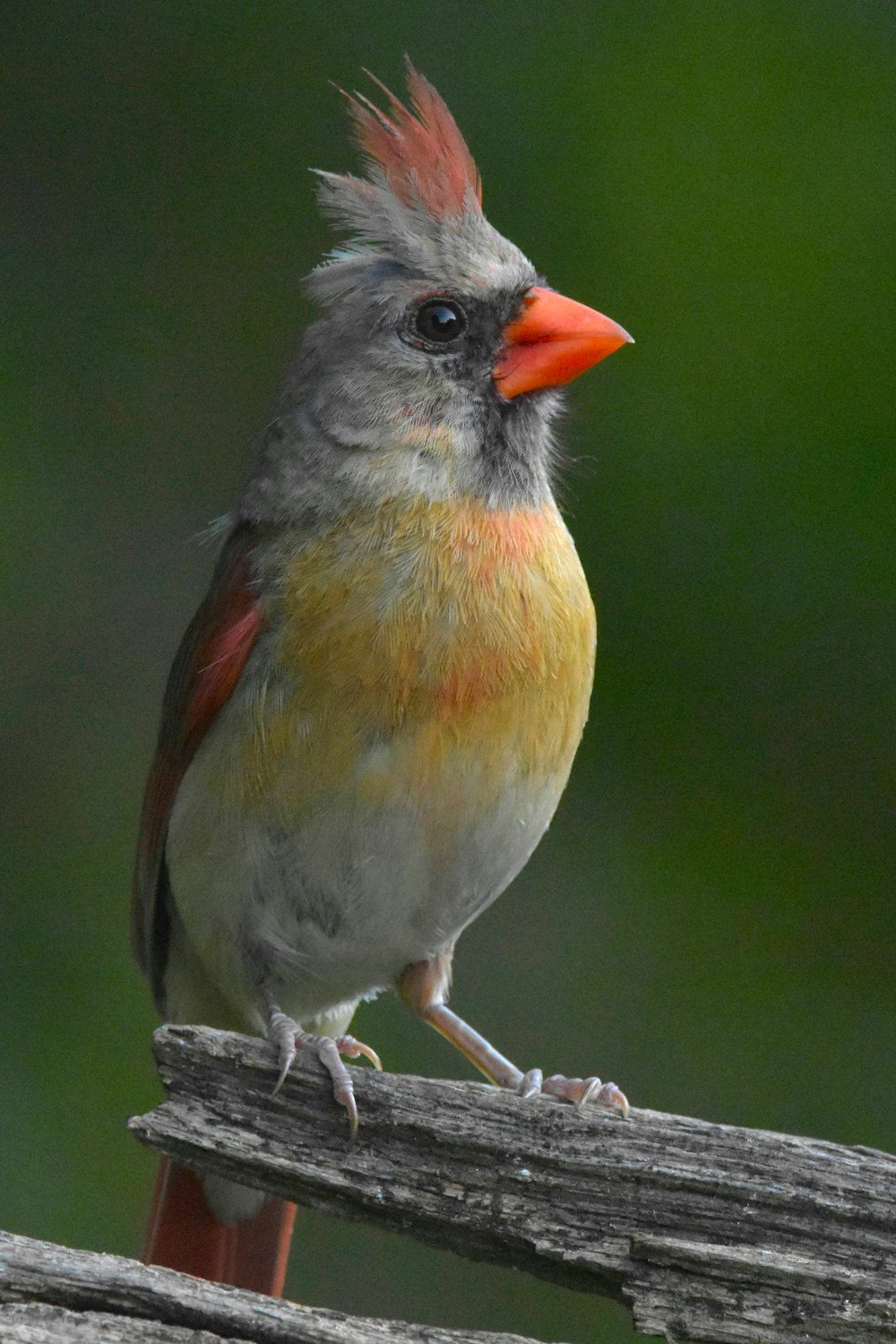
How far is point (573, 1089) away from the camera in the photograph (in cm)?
319

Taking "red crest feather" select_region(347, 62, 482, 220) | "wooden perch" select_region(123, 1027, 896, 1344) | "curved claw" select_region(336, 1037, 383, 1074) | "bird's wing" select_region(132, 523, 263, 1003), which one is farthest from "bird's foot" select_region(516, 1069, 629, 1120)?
"red crest feather" select_region(347, 62, 482, 220)

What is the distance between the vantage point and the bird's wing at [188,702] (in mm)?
3268

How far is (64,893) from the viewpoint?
14.2 ft

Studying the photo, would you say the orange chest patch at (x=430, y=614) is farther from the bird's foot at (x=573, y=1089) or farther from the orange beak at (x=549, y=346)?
the bird's foot at (x=573, y=1089)

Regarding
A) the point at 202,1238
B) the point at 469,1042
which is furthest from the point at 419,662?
the point at 202,1238

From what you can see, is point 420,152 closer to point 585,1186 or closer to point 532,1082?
point 532,1082

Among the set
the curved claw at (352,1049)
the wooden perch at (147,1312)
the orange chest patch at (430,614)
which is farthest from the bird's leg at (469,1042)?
the wooden perch at (147,1312)

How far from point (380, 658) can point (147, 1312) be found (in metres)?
1.18

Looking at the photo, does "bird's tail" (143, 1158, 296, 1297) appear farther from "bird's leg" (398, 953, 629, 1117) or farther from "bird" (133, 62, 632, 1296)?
"bird's leg" (398, 953, 629, 1117)

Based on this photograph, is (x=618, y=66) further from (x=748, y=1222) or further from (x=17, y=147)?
(x=748, y=1222)

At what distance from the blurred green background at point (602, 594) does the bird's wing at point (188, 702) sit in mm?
609

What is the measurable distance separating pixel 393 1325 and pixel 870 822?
2.31 meters

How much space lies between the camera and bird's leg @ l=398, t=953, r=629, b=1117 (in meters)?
3.18

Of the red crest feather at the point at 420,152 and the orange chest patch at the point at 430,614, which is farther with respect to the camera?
the red crest feather at the point at 420,152
